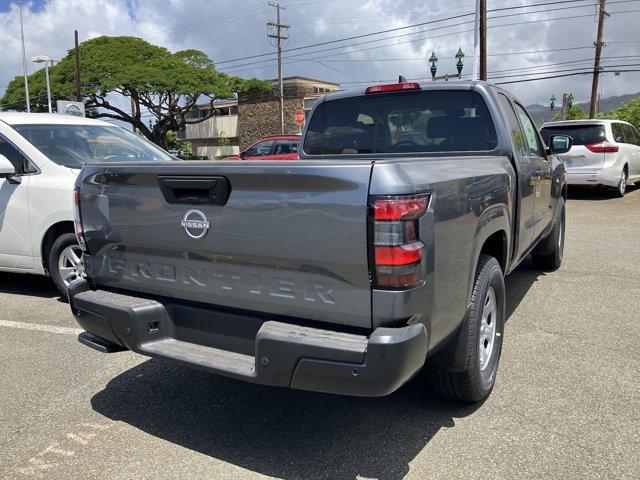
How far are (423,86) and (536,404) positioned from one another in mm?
2327

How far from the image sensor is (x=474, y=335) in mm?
3053

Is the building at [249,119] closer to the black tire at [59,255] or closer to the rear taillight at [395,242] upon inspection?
the black tire at [59,255]

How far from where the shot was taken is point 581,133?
41.2 feet

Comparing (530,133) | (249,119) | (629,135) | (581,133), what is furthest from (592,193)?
(249,119)

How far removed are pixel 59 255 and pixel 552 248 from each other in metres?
5.16

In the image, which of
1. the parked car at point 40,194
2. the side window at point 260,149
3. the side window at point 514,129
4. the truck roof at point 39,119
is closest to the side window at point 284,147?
the side window at point 260,149

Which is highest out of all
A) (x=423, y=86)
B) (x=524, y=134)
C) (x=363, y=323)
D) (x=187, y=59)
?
(x=187, y=59)

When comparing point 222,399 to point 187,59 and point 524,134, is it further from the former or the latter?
point 187,59

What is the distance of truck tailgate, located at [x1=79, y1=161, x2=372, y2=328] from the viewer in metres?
2.45

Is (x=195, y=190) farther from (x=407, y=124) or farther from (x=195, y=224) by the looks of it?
(x=407, y=124)

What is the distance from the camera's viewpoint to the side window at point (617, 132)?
12595mm

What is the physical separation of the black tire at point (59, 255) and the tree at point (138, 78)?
36042mm

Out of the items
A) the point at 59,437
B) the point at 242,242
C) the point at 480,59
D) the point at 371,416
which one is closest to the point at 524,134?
the point at 371,416

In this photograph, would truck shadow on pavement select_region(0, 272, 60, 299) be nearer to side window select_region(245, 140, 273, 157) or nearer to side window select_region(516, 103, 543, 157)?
side window select_region(516, 103, 543, 157)
